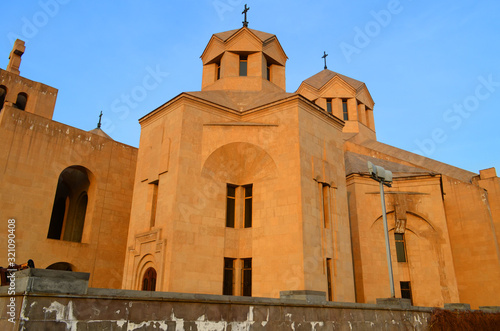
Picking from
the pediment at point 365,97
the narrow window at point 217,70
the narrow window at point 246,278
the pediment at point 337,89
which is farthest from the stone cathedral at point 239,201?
the pediment at point 365,97

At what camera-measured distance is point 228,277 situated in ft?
46.5

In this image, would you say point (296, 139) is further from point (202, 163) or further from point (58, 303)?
point (58, 303)

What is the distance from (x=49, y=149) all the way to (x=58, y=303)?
14352mm

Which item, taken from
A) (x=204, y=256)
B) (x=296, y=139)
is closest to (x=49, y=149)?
(x=204, y=256)

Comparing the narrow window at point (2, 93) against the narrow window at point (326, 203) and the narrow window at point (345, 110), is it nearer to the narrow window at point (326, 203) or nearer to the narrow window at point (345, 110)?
the narrow window at point (326, 203)

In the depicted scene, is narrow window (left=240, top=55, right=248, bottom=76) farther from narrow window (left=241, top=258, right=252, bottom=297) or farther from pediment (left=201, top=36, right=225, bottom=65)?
narrow window (left=241, top=258, right=252, bottom=297)

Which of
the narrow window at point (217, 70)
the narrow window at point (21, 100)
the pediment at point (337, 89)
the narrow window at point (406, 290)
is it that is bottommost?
the narrow window at point (406, 290)

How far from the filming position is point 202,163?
14539mm

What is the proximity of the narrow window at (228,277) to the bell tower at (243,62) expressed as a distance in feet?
29.0

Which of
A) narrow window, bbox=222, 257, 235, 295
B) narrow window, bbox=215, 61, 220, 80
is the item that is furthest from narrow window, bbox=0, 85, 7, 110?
narrow window, bbox=222, 257, 235, 295

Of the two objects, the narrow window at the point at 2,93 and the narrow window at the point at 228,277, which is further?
the narrow window at the point at 2,93

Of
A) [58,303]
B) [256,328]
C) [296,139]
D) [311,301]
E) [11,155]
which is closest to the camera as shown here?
[58,303]

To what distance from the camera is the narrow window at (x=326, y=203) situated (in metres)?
14.6

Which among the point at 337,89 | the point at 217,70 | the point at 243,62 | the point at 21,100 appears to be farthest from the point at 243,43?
the point at 21,100
